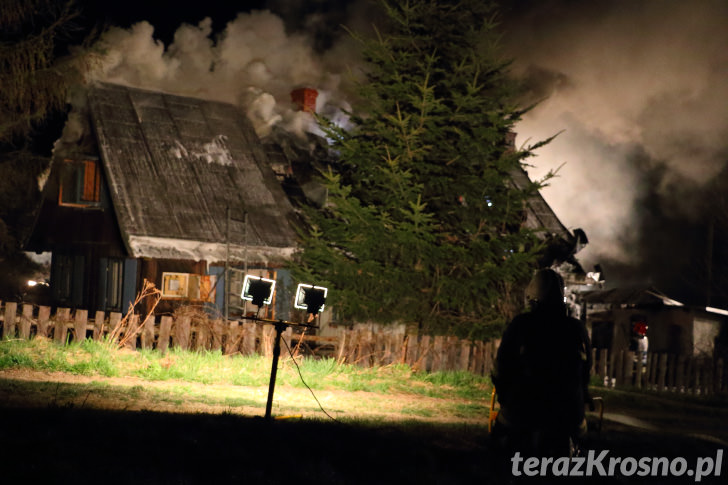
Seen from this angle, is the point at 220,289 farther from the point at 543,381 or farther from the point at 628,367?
the point at 543,381

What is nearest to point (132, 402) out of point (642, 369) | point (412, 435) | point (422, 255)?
point (412, 435)

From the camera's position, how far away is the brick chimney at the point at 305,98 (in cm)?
2667

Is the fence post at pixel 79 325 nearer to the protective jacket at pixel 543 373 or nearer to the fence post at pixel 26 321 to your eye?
the fence post at pixel 26 321

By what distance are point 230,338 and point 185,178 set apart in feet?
25.6

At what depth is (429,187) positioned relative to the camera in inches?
654

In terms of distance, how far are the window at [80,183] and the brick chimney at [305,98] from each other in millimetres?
8013

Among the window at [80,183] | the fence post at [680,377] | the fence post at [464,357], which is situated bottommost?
the fence post at [680,377]

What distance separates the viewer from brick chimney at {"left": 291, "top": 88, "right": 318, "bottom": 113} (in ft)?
87.5

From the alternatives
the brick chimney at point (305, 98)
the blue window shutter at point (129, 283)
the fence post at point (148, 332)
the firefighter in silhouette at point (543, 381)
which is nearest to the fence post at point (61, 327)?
the fence post at point (148, 332)

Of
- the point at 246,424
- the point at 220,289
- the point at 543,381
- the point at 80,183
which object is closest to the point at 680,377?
the point at 220,289

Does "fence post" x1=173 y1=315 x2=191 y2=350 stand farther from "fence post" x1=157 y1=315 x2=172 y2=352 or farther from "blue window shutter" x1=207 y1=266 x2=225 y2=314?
"blue window shutter" x1=207 y1=266 x2=225 y2=314

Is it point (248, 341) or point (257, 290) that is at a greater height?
point (257, 290)

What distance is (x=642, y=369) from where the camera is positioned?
19.4 metres

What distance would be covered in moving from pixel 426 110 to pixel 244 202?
24.8 feet
